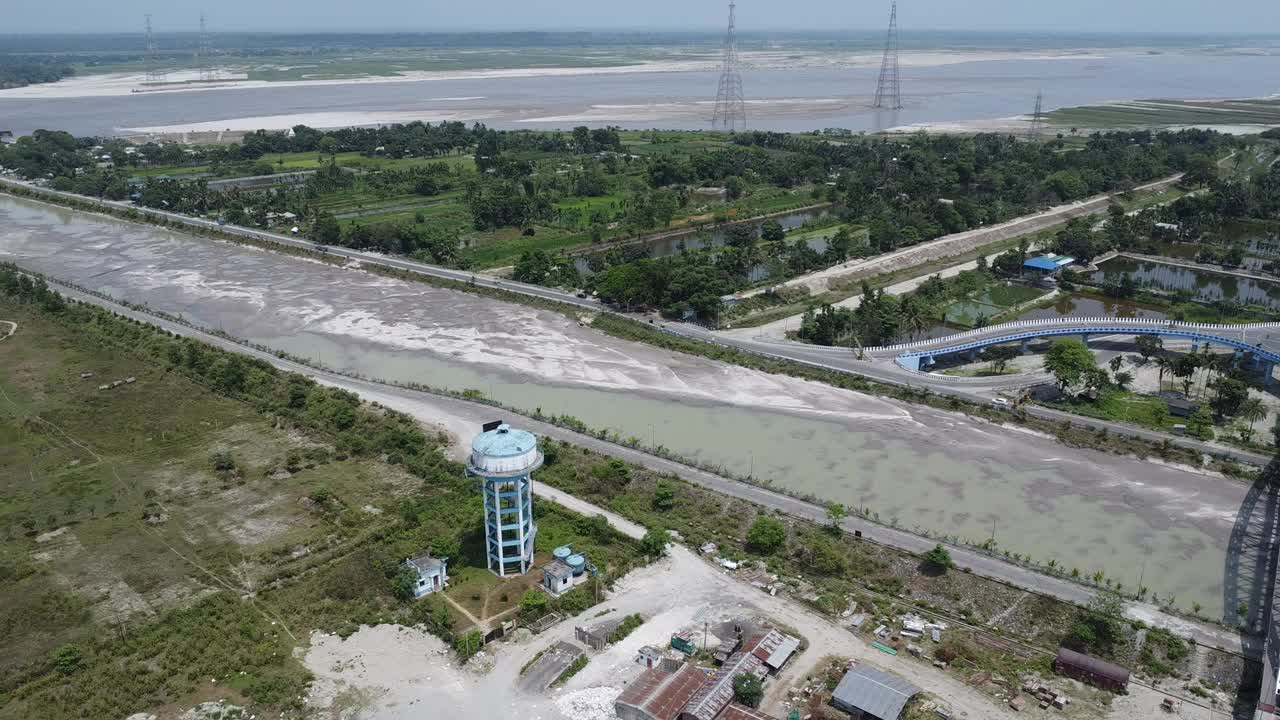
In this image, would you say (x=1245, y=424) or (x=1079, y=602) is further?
(x=1245, y=424)

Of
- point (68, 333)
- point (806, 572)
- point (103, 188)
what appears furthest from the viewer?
point (103, 188)

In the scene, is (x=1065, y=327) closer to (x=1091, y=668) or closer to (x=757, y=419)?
(x=757, y=419)

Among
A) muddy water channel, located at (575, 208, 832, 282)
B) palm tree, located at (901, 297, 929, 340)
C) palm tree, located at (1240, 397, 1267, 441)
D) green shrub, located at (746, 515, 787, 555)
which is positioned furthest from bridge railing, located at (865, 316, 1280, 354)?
green shrub, located at (746, 515, 787, 555)

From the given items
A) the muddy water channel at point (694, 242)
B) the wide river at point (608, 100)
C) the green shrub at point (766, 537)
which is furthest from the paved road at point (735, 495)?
the wide river at point (608, 100)

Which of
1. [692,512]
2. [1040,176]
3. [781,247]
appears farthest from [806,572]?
[1040,176]

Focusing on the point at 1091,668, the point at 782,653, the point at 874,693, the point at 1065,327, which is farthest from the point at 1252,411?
the point at 782,653

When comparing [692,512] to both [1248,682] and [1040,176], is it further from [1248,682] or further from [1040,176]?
[1040,176]
